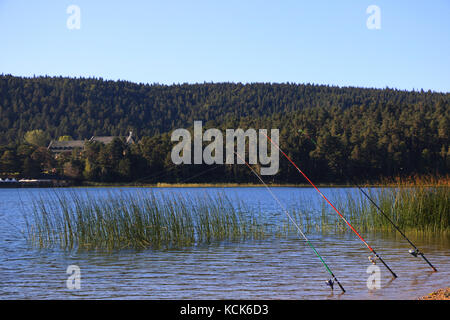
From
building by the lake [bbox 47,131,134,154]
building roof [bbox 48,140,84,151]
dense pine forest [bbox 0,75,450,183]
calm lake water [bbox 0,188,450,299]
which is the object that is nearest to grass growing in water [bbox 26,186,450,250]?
calm lake water [bbox 0,188,450,299]

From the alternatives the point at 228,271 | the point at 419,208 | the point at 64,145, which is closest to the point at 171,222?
the point at 228,271

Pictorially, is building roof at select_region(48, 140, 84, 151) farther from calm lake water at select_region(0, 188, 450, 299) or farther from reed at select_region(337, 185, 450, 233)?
reed at select_region(337, 185, 450, 233)

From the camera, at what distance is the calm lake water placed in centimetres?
1010

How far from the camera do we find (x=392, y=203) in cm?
1756

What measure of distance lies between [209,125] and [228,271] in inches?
3470

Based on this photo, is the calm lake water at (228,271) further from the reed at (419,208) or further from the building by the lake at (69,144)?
the building by the lake at (69,144)

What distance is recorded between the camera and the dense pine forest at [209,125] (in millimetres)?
76750

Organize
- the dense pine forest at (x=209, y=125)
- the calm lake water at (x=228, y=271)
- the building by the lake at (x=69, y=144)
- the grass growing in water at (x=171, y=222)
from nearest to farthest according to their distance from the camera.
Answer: the calm lake water at (x=228, y=271) → the grass growing in water at (x=171, y=222) → the dense pine forest at (x=209, y=125) → the building by the lake at (x=69, y=144)

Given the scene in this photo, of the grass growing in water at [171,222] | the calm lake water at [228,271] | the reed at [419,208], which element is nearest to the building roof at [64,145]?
the grass growing in water at [171,222]

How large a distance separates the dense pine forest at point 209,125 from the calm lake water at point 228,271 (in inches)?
806

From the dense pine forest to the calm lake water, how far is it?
20479mm

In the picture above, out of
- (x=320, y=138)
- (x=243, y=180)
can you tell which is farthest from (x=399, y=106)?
(x=243, y=180)
